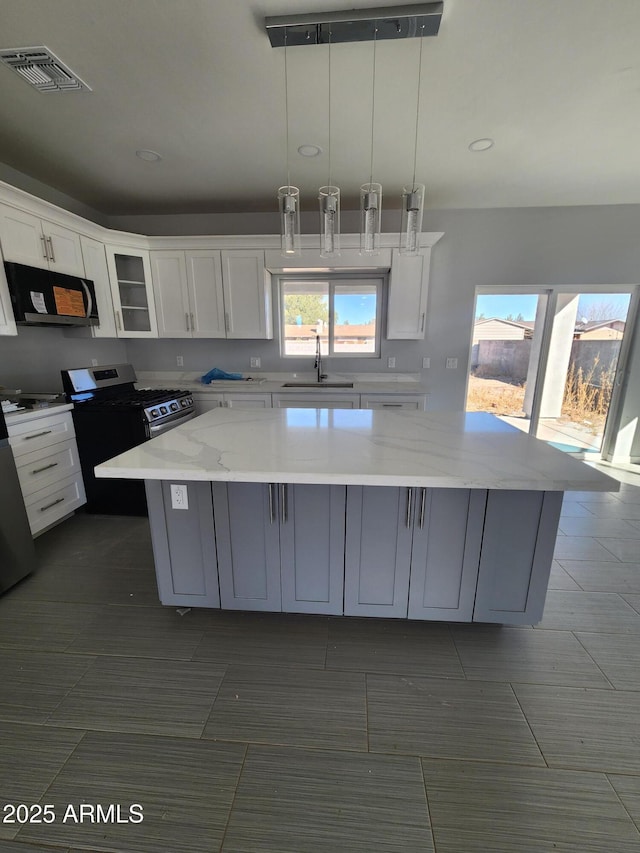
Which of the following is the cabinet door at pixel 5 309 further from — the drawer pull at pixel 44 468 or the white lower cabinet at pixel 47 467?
the drawer pull at pixel 44 468

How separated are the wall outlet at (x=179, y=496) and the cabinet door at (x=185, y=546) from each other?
0.05 ft

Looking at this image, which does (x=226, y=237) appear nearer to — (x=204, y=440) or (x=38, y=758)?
(x=204, y=440)

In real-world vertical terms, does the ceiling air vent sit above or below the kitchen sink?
A: above

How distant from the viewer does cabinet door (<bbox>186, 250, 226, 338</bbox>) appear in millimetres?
3527

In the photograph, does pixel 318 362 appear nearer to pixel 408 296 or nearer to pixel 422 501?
pixel 408 296

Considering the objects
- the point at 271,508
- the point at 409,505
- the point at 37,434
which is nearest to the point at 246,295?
the point at 37,434

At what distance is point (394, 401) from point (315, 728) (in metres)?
2.69

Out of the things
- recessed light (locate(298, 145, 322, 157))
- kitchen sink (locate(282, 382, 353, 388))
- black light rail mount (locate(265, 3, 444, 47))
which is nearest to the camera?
black light rail mount (locate(265, 3, 444, 47))

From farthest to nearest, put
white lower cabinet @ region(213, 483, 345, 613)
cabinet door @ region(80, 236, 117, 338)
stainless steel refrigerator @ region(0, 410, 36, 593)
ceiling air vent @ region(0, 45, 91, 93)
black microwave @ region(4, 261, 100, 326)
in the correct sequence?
1. cabinet door @ region(80, 236, 117, 338)
2. black microwave @ region(4, 261, 100, 326)
3. stainless steel refrigerator @ region(0, 410, 36, 593)
4. ceiling air vent @ region(0, 45, 91, 93)
5. white lower cabinet @ region(213, 483, 345, 613)

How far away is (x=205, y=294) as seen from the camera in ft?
11.8

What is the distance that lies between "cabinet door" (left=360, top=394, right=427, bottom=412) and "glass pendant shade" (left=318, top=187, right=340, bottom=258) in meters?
1.83

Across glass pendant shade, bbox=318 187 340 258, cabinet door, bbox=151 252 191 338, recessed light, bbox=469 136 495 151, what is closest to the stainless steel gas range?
cabinet door, bbox=151 252 191 338

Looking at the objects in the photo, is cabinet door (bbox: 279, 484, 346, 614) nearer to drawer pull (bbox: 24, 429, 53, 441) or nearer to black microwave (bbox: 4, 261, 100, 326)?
drawer pull (bbox: 24, 429, 53, 441)

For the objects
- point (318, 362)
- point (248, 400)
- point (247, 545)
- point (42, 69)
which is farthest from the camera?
point (318, 362)
